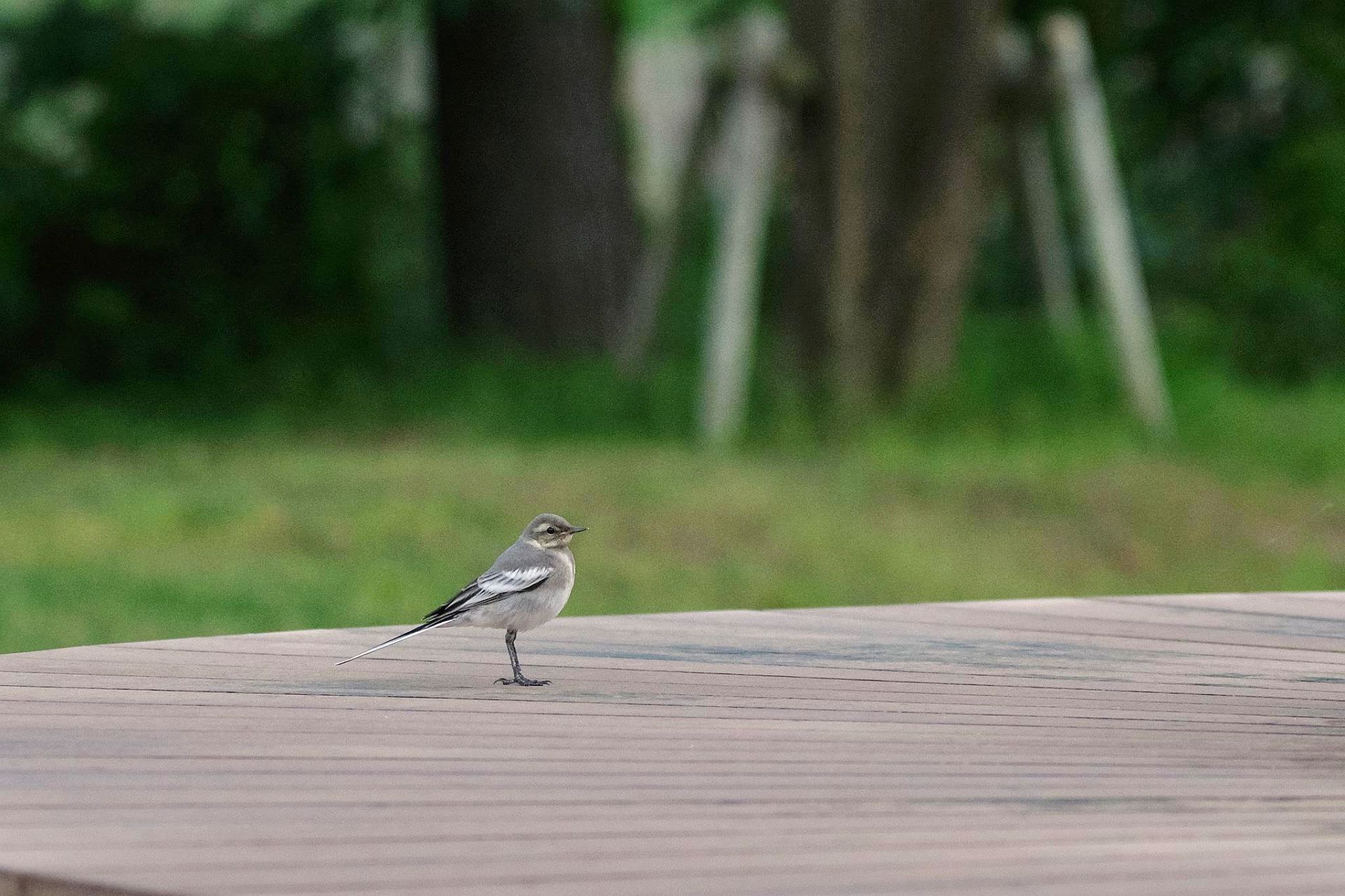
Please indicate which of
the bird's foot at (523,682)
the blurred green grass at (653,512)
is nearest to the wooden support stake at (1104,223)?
the blurred green grass at (653,512)

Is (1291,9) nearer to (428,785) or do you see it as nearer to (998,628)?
(998,628)

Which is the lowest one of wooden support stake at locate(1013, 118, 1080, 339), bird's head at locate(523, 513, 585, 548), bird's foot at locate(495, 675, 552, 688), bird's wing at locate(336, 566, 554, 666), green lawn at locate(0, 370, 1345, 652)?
green lawn at locate(0, 370, 1345, 652)

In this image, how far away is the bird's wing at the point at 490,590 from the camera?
2896 millimetres

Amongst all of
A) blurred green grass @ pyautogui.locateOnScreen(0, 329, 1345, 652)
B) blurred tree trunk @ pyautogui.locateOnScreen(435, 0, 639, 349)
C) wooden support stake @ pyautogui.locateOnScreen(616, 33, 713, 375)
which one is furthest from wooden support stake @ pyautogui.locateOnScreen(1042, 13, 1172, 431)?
blurred tree trunk @ pyautogui.locateOnScreen(435, 0, 639, 349)

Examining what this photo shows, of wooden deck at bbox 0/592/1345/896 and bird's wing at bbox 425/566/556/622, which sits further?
bird's wing at bbox 425/566/556/622

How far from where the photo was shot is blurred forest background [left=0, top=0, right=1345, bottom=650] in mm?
7844

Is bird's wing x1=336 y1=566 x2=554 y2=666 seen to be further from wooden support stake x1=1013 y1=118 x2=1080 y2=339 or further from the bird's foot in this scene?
wooden support stake x1=1013 y1=118 x2=1080 y2=339

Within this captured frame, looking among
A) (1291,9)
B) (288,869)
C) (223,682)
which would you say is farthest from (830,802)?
(1291,9)

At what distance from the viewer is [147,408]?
1170cm

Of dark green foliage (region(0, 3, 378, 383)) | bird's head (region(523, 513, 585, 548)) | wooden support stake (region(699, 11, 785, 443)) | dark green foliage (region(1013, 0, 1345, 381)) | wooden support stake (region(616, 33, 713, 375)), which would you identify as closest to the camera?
bird's head (region(523, 513, 585, 548))

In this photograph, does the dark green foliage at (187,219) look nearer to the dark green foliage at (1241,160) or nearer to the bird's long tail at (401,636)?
the dark green foliage at (1241,160)

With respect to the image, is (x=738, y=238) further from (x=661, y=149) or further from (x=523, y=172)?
(x=661, y=149)

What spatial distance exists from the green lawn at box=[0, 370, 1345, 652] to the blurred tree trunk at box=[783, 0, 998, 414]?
741 millimetres

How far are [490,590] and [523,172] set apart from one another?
10.5 meters
